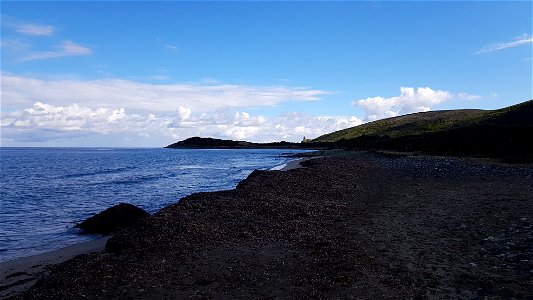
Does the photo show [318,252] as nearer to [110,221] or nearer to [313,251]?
[313,251]

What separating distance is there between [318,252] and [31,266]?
11.3m

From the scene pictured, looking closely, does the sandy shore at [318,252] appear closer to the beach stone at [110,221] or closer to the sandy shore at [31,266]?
the sandy shore at [31,266]

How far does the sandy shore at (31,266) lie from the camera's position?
13367 millimetres

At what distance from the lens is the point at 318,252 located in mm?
14961

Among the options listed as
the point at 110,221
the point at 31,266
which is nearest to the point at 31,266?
the point at 31,266

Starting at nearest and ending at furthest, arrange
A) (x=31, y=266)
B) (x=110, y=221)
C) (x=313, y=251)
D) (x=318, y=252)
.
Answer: (x=318, y=252)
(x=313, y=251)
(x=31, y=266)
(x=110, y=221)

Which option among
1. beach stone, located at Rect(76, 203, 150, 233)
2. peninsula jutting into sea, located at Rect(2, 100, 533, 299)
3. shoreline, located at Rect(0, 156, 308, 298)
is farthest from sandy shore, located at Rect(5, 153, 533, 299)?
beach stone, located at Rect(76, 203, 150, 233)

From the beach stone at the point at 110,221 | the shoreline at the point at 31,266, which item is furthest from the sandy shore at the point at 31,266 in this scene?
the beach stone at the point at 110,221

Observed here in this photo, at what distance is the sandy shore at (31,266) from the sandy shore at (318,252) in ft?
3.24

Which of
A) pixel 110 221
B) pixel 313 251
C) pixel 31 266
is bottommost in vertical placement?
pixel 31 266

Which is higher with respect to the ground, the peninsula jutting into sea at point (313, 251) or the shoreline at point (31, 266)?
the peninsula jutting into sea at point (313, 251)

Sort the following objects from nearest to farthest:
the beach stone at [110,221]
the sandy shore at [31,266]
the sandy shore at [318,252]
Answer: the sandy shore at [318,252]
the sandy shore at [31,266]
the beach stone at [110,221]

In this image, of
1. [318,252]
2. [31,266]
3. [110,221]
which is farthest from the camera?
[110,221]

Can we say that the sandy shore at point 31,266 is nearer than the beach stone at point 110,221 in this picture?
Yes
